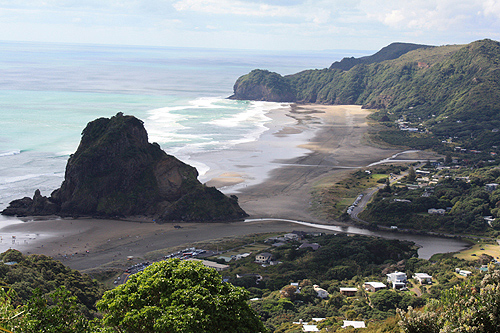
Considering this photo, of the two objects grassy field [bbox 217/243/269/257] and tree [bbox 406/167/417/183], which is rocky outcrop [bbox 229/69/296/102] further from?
grassy field [bbox 217/243/269/257]

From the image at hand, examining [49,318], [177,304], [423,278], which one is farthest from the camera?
[423,278]

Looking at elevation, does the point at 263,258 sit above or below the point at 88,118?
below

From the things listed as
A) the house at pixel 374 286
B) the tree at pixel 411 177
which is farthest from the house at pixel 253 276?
the tree at pixel 411 177

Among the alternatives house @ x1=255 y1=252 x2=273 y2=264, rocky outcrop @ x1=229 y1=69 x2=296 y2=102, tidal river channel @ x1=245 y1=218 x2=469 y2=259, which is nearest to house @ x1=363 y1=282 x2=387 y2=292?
house @ x1=255 y1=252 x2=273 y2=264

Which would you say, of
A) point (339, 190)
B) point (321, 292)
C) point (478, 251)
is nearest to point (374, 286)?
point (321, 292)

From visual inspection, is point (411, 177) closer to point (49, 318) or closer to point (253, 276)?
point (253, 276)

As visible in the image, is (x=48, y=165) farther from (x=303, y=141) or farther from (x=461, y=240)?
(x=461, y=240)
